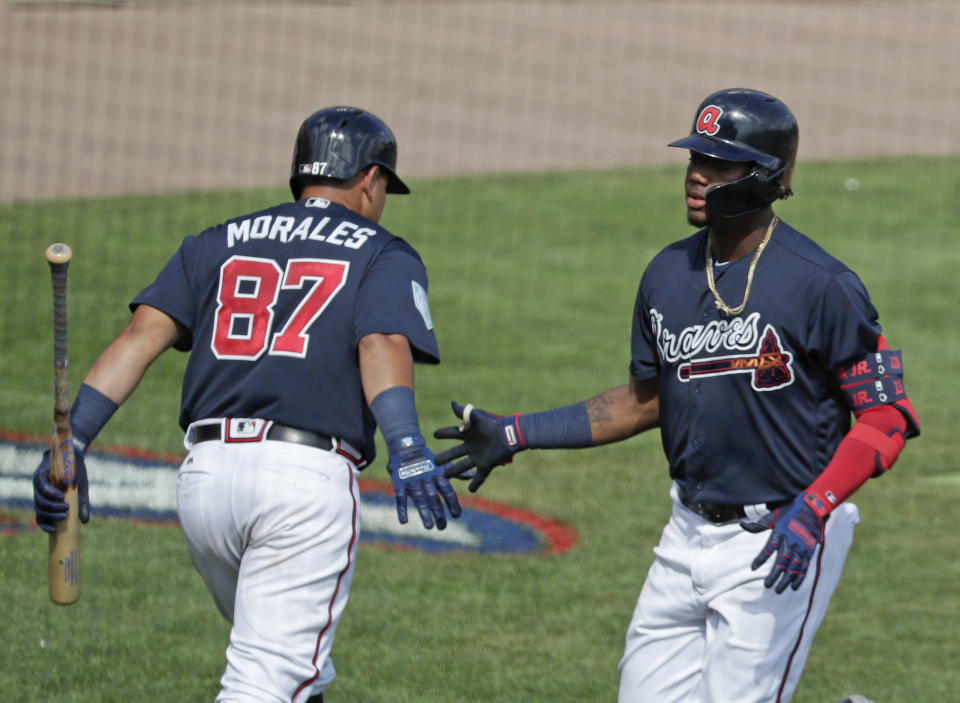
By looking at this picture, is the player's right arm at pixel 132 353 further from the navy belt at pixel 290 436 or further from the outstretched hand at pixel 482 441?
the outstretched hand at pixel 482 441

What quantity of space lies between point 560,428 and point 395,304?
2.43ft

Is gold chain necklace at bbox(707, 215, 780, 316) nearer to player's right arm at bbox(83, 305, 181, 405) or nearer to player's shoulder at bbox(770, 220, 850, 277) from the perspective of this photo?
player's shoulder at bbox(770, 220, 850, 277)

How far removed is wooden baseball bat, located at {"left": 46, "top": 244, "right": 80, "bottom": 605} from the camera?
459 cm

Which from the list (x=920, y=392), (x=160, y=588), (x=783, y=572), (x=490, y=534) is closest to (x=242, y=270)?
(x=783, y=572)

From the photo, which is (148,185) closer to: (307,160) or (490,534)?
(490,534)

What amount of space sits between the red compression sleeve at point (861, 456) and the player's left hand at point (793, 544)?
4 cm

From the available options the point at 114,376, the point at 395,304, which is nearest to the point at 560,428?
the point at 395,304

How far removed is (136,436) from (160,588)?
108 inches

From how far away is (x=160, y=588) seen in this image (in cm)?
725

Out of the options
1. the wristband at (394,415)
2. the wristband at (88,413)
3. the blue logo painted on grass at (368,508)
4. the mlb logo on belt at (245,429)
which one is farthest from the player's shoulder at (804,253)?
the blue logo painted on grass at (368,508)

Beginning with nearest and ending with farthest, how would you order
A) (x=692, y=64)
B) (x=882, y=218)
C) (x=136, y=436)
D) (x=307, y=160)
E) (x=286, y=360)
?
(x=286, y=360) < (x=307, y=160) < (x=136, y=436) < (x=882, y=218) < (x=692, y=64)

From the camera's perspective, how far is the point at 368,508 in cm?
869

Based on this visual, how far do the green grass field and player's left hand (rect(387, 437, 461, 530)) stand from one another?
181 cm

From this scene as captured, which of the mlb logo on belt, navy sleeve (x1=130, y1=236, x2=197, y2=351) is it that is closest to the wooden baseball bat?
navy sleeve (x1=130, y1=236, x2=197, y2=351)
